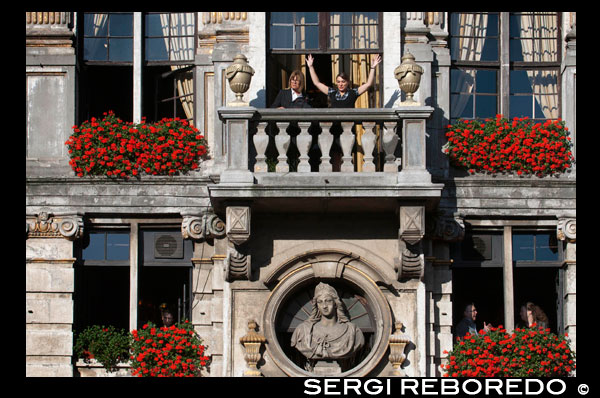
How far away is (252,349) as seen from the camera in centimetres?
2908

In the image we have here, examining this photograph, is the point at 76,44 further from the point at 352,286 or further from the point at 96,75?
the point at 352,286

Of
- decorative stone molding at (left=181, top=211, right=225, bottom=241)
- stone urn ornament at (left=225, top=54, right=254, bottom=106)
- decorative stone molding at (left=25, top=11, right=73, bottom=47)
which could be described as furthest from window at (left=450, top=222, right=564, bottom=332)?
Answer: decorative stone molding at (left=25, top=11, right=73, bottom=47)

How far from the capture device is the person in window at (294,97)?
2991 centimetres

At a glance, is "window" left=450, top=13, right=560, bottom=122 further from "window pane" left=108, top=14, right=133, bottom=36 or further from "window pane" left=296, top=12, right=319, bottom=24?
"window pane" left=108, top=14, right=133, bottom=36

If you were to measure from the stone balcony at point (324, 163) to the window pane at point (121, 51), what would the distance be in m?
2.55

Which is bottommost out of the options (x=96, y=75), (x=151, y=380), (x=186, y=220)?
(x=151, y=380)

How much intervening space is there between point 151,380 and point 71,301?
186 centimetres

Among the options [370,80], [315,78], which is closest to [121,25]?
[315,78]

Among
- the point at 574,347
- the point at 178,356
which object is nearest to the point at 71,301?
the point at 178,356

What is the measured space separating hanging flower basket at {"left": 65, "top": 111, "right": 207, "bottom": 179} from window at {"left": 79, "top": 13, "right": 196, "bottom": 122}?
82 centimetres

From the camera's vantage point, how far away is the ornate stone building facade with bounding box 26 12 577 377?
95.1 feet

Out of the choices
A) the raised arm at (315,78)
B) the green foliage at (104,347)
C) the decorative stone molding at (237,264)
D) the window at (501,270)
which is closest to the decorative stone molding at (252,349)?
the decorative stone molding at (237,264)

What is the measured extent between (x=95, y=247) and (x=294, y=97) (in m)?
3.69

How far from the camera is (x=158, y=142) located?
3012 centimetres
